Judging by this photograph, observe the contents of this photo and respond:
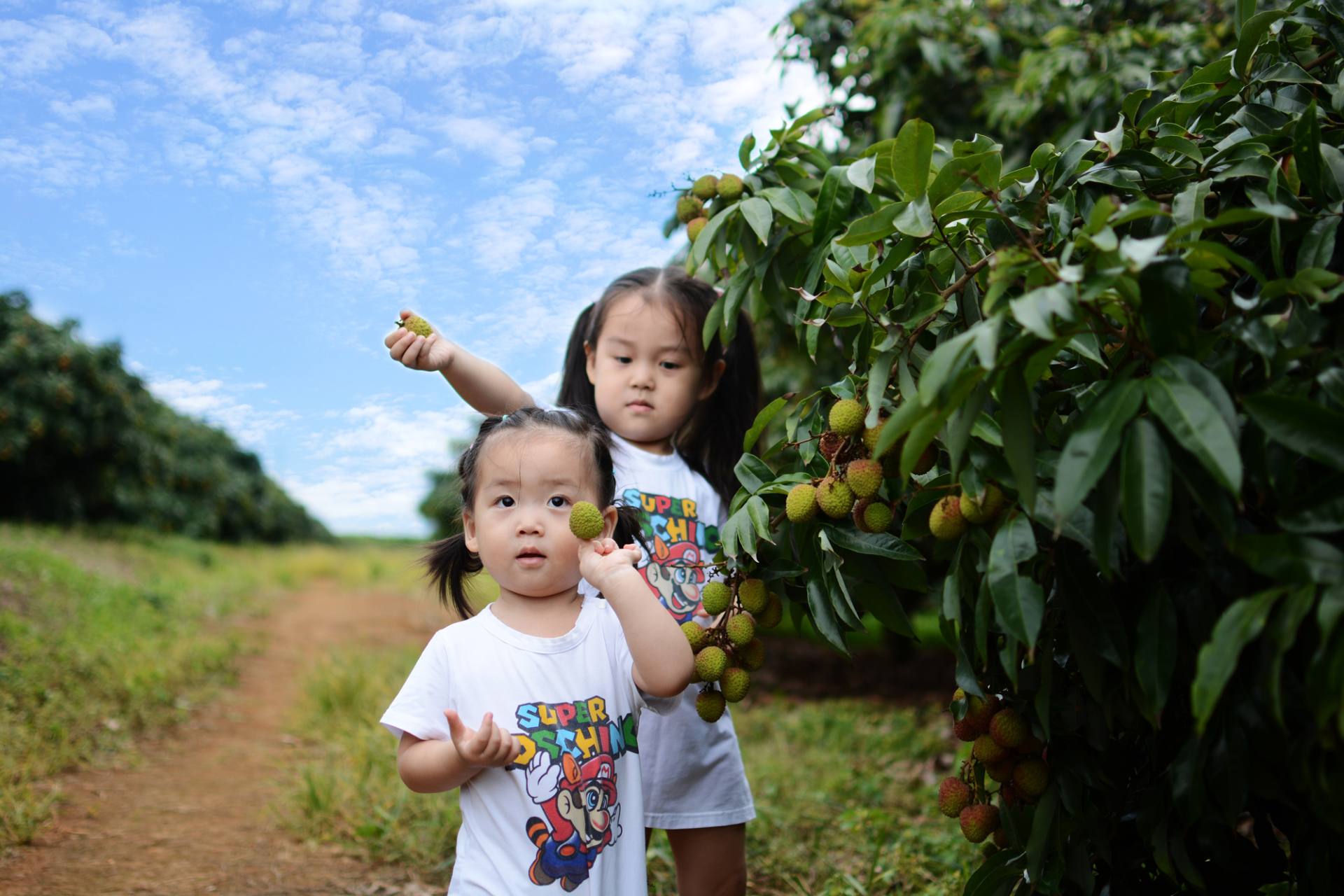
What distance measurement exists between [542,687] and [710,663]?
261 mm

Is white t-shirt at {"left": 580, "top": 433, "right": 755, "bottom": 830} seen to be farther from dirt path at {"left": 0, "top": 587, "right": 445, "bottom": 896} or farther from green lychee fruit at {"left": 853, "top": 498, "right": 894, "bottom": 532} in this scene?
dirt path at {"left": 0, "top": 587, "right": 445, "bottom": 896}

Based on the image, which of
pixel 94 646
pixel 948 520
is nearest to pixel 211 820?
pixel 94 646

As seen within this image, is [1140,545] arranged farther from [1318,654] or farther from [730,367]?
[730,367]

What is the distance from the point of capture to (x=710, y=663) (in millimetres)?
1461

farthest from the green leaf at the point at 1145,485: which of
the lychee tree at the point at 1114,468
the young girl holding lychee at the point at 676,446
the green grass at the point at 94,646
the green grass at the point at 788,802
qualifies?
the green grass at the point at 94,646

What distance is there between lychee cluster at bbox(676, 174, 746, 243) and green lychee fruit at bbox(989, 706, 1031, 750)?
1.08 metres

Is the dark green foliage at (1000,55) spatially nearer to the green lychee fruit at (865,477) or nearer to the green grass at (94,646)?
the green lychee fruit at (865,477)

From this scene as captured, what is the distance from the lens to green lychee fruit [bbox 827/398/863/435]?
1384 mm

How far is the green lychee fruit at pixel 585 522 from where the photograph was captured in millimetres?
1421

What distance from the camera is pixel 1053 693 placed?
1.38m

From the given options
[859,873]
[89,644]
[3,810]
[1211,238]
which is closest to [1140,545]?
[1211,238]

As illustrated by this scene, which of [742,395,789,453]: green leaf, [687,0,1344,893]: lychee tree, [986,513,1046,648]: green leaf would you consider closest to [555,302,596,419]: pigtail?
[687,0,1344,893]: lychee tree

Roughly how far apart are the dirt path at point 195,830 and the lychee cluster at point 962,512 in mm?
2095

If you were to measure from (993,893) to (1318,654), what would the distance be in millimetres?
793
